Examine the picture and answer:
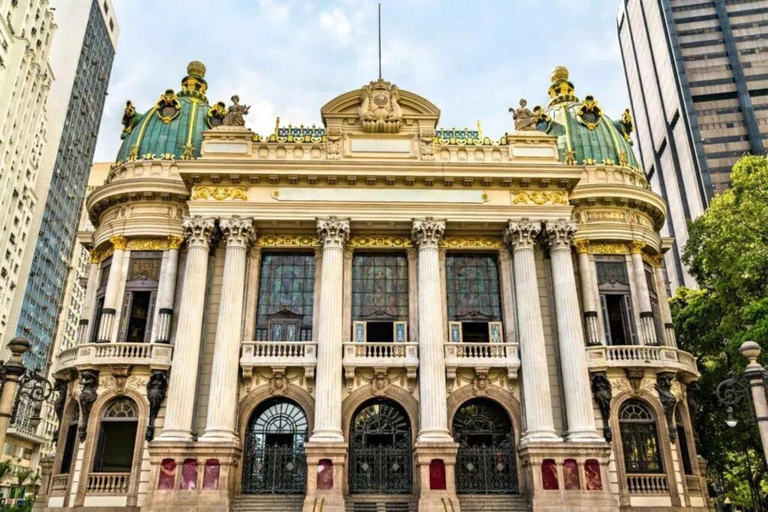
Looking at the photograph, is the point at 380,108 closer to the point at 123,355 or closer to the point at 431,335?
the point at 431,335

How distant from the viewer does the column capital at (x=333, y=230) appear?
87.0 feet

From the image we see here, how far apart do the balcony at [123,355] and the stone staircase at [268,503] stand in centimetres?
620

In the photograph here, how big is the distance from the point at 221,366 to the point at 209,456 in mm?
3398

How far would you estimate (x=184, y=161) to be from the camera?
88.6 ft

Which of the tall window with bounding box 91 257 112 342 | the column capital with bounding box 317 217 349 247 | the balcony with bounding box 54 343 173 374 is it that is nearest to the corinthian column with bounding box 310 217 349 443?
A: the column capital with bounding box 317 217 349 247

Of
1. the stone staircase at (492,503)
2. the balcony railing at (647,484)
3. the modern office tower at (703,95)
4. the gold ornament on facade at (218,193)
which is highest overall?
the modern office tower at (703,95)

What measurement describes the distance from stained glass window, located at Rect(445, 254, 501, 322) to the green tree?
30.8 feet

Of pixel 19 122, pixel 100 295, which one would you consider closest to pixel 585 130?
pixel 100 295

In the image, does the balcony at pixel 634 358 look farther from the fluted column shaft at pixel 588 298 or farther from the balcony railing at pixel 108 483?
the balcony railing at pixel 108 483

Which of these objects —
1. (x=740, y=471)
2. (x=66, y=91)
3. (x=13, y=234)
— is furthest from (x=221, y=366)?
(x=66, y=91)

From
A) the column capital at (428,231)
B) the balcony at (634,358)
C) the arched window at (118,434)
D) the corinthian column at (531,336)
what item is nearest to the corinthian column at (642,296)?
the balcony at (634,358)

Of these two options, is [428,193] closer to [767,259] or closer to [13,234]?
[767,259]

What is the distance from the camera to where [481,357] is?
2578cm

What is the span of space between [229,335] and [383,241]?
7893mm
